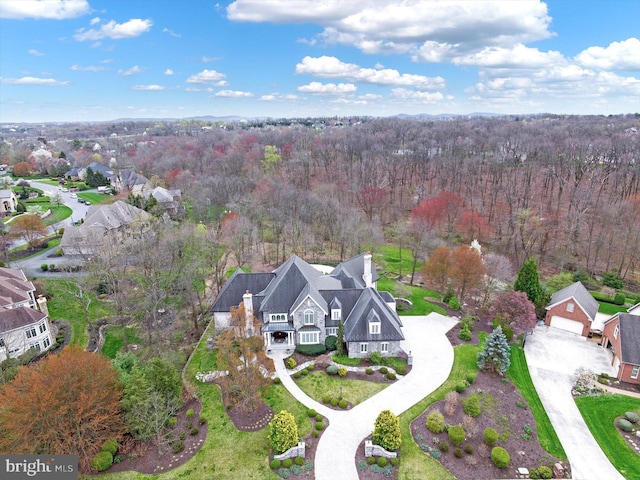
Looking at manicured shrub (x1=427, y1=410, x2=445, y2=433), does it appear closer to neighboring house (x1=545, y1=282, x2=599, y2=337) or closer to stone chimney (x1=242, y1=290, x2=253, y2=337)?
stone chimney (x1=242, y1=290, x2=253, y2=337)

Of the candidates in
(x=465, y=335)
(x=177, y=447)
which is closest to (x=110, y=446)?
(x=177, y=447)

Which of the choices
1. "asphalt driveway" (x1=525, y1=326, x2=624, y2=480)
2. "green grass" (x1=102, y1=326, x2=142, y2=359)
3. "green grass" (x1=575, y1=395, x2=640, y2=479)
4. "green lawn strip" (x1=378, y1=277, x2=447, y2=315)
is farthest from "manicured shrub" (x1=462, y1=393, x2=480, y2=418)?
"green grass" (x1=102, y1=326, x2=142, y2=359)

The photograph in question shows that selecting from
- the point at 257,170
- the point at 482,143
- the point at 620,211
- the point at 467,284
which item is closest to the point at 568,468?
the point at 467,284

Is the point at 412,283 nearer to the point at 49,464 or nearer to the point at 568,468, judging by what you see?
the point at 568,468

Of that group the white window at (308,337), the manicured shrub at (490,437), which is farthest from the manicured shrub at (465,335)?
the white window at (308,337)

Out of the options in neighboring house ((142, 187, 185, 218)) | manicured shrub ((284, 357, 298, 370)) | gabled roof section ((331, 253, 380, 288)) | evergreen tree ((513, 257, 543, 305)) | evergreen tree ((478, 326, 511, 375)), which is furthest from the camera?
neighboring house ((142, 187, 185, 218))

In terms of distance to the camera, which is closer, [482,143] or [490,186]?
[490,186]
